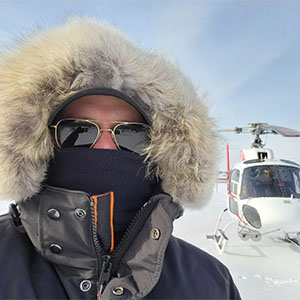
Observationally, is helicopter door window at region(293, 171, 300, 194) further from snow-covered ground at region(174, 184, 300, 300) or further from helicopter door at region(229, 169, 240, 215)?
snow-covered ground at region(174, 184, 300, 300)

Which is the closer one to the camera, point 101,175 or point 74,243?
point 74,243

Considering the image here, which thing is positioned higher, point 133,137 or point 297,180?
point 297,180

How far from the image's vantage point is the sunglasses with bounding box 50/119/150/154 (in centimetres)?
99

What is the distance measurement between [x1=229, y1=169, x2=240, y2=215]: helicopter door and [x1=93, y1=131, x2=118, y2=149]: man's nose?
156 inches

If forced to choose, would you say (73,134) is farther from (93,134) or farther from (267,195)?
(267,195)

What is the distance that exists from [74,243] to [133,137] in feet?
1.62

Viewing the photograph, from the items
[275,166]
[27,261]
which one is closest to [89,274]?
[27,261]

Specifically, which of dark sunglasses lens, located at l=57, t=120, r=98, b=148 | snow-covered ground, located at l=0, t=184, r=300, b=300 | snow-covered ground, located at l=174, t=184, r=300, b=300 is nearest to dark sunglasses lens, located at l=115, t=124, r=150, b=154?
dark sunglasses lens, located at l=57, t=120, r=98, b=148

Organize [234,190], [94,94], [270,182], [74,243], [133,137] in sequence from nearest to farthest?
[74,243], [94,94], [133,137], [270,182], [234,190]

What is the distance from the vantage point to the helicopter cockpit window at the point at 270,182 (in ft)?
13.4

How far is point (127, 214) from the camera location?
3.27ft

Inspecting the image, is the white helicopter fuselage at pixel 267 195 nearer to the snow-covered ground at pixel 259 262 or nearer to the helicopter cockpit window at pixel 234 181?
the helicopter cockpit window at pixel 234 181

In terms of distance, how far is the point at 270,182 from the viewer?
13.7 ft

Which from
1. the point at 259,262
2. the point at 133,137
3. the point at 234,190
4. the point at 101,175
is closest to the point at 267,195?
the point at 234,190
